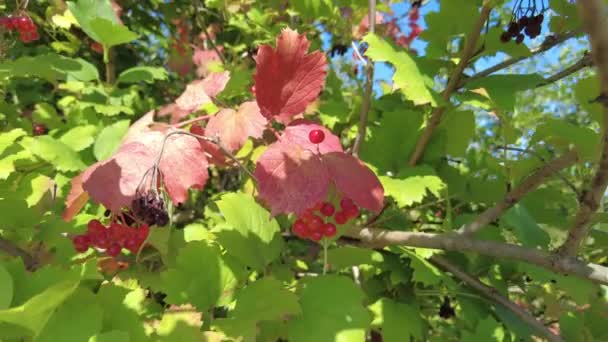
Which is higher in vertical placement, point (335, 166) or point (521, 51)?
point (521, 51)

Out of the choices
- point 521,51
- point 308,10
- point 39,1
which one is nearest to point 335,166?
point 521,51

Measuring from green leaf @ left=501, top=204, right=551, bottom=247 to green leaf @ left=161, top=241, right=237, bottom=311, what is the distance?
908 mm

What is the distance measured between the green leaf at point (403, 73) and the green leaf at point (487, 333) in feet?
2.48

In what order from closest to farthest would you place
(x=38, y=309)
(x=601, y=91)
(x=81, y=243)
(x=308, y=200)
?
(x=601, y=91) < (x=38, y=309) < (x=308, y=200) < (x=81, y=243)

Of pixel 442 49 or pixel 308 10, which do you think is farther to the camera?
pixel 308 10

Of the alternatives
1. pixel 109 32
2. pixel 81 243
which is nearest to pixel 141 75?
pixel 109 32

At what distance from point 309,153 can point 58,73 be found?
1.26 meters

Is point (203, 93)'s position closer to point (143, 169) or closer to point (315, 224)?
point (143, 169)

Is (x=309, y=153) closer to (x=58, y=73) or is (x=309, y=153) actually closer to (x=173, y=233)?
(x=173, y=233)

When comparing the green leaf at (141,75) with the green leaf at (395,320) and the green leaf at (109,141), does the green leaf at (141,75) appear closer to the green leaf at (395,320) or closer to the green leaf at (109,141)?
the green leaf at (109,141)

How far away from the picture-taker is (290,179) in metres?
0.92

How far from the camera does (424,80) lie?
1.20 metres

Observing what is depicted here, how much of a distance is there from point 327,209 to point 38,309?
2.30ft

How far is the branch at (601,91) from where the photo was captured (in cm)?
44
